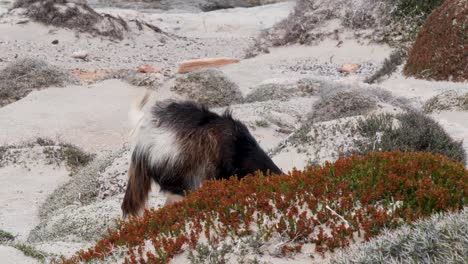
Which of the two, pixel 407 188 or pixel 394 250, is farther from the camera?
pixel 407 188

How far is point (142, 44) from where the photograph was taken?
99.8 feet

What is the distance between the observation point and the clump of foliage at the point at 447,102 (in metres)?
13.0

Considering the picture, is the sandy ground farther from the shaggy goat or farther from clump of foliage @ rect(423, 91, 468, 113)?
the shaggy goat

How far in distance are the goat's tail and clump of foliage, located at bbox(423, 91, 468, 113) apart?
25.1 ft

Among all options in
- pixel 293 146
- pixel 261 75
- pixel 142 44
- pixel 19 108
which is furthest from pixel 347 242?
pixel 142 44

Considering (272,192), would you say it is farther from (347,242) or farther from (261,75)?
(261,75)

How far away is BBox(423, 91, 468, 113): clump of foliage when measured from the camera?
1303 cm

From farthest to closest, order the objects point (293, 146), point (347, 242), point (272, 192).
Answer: point (293, 146) → point (272, 192) → point (347, 242)

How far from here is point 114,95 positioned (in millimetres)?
17875

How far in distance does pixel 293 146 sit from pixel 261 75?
11318 millimetres

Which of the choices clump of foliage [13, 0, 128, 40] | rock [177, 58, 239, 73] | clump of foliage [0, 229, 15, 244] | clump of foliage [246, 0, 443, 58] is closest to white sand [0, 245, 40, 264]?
clump of foliage [0, 229, 15, 244]

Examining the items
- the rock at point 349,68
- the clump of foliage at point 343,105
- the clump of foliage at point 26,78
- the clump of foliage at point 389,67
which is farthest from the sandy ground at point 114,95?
the clump of foliage at point 26,78

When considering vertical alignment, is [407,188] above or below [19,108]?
above

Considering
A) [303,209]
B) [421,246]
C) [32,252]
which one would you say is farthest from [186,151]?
[421,246]
